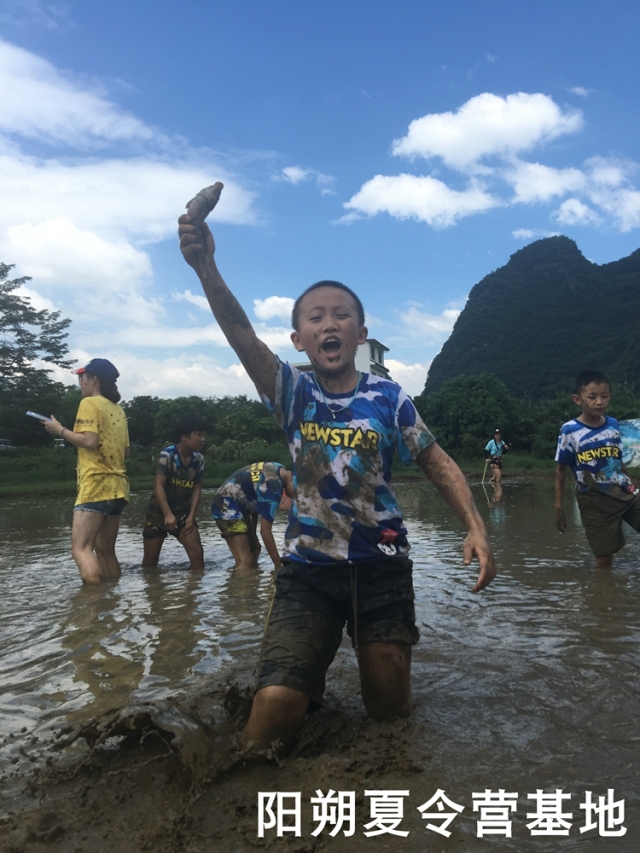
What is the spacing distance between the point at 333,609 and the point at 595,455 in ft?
14.1

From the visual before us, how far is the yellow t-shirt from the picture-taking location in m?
5.77

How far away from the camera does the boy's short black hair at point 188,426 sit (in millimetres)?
6742

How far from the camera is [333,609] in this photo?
272 cm

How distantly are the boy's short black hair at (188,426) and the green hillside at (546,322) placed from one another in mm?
53176

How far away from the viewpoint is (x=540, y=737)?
2664mm

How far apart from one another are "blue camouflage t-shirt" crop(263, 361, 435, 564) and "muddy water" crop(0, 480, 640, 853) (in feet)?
2.62

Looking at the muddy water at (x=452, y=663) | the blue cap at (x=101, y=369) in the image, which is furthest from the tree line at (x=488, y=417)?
the blue cap at (x=101, y=369)

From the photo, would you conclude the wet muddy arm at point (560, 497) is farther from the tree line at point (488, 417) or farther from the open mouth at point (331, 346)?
the tree line at point (488, 417)

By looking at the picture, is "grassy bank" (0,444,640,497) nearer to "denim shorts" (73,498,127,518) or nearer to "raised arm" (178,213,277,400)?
"denim shorts" (73,498,127,518)

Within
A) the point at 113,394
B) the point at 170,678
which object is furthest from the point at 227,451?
the point at 170,678

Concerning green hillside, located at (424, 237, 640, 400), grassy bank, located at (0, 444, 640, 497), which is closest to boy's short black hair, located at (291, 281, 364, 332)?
grassy bank, located at (0, 444, 640, 497)

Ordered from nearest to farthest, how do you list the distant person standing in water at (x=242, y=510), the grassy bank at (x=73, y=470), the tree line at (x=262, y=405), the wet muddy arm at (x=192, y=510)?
the distant person standing in water at (x=242, y=510) → the wet muddy arm at (x=192, y=510) → the grassy bank at (x=73, y=470) → the tree line at (x=262, y=405)

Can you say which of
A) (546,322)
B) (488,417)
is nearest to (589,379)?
(488,417)

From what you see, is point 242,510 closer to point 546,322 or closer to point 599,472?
point 599,472
